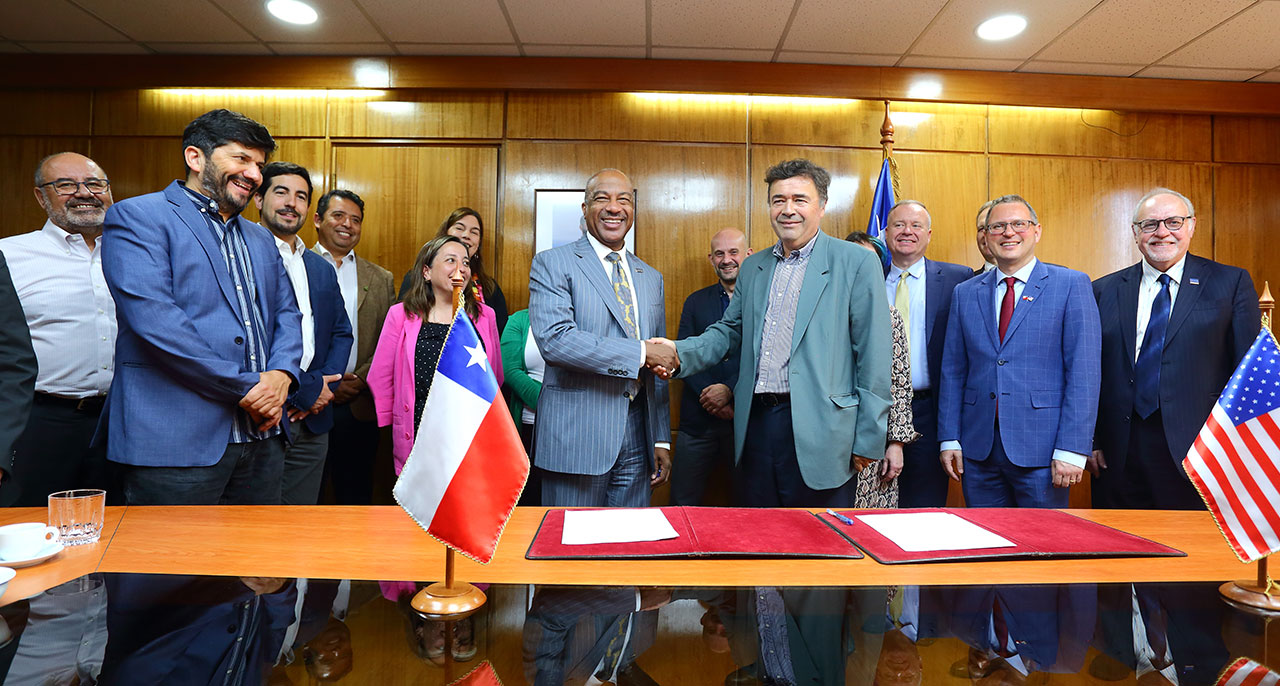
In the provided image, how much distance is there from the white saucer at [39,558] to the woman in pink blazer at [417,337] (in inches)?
65.5

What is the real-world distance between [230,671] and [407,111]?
431cm

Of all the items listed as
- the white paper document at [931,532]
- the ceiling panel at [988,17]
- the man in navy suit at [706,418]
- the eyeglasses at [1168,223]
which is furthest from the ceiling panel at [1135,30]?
the white paper document at [931,532]

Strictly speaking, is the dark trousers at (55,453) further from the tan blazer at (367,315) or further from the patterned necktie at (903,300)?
the patterned necktie at (903,300)

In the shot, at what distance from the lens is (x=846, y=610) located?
102 centimetres

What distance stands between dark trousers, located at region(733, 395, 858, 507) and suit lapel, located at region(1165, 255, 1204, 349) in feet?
4.86

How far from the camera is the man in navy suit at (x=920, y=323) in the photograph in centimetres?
315

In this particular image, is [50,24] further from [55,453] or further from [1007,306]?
[1007,306]

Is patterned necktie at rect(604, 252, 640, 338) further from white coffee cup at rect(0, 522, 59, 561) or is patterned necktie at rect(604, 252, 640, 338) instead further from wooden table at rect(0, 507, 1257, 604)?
white coffee cup at rect(0, 522, 59, 561)

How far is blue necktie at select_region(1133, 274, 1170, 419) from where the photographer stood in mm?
2635

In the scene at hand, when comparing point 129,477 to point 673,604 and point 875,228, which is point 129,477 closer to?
point 673,604

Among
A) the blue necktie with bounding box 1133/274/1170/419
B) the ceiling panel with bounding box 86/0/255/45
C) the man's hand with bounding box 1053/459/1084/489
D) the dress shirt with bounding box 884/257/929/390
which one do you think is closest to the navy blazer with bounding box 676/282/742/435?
the dress shirt with bounding box 884/257/929/390

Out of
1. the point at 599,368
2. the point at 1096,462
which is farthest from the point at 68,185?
the point at 1096,462

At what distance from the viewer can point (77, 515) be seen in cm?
129

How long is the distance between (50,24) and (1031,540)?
5.53 m
